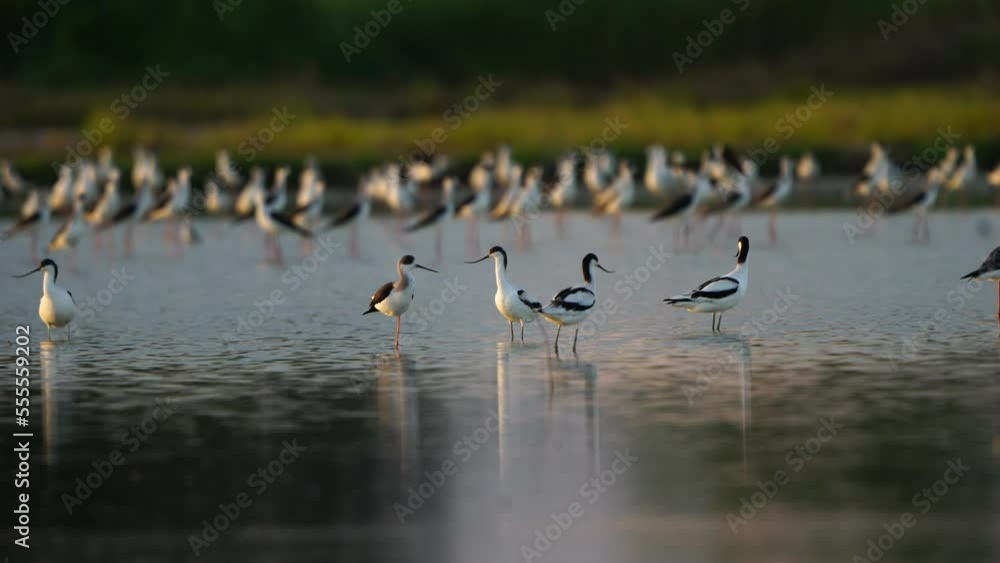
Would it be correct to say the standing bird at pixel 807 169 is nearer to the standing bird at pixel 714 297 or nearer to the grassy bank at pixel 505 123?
the grassy bank at pixel 505 123

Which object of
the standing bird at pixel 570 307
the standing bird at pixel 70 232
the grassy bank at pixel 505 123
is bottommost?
the standing bird at pixel 570 307

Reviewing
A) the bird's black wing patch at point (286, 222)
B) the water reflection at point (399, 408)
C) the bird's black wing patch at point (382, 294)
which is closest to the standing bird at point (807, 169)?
the bird's black wing patch at point (286, 222)

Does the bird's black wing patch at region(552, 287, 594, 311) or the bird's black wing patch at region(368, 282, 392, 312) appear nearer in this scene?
the bird's black wing patch at region(552, 287, 594, 311)

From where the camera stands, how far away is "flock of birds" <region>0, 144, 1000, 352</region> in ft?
43.9

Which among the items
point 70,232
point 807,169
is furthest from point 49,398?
point 807,169

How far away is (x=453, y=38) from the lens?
5956 centimetres

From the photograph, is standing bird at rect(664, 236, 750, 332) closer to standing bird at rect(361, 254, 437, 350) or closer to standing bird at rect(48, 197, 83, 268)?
standing bird at rect(361, 254, 437, 350)

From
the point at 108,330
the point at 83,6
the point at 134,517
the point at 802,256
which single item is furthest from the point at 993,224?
the point at 83,6

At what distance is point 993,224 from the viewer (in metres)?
24.7

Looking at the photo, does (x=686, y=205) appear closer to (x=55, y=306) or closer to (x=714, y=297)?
(x=714, y=297)

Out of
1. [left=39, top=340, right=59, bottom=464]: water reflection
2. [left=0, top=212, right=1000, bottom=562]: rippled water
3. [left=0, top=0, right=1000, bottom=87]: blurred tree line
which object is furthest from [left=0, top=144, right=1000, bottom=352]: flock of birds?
[left=0, top=0, right=1000, bottom=87]: blurred tree line

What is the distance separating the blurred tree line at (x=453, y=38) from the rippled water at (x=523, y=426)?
1382 inches

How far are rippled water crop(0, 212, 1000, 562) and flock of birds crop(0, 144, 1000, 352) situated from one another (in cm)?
42

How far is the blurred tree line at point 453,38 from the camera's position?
51781 millimetres
